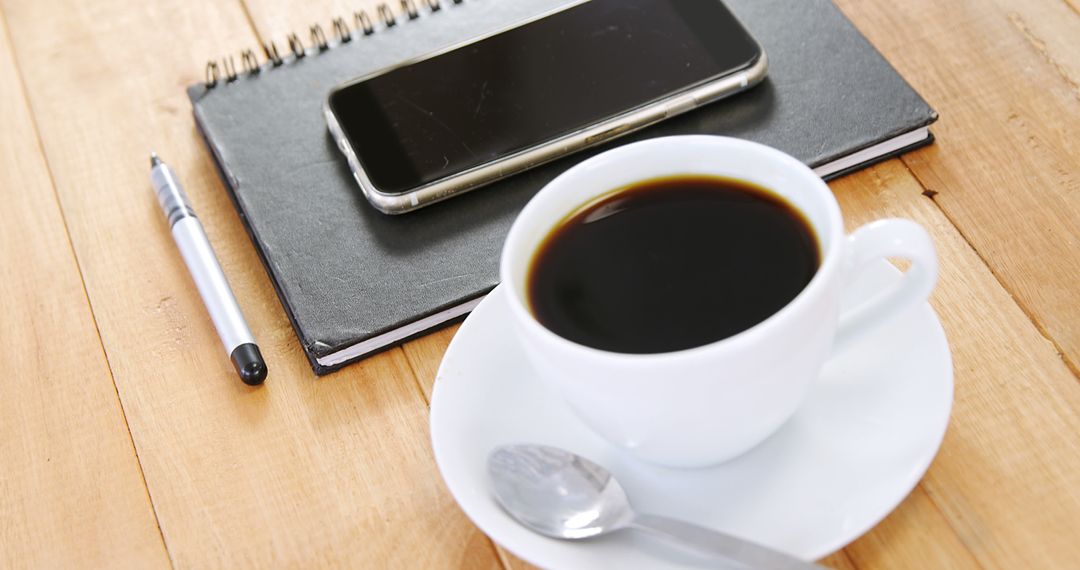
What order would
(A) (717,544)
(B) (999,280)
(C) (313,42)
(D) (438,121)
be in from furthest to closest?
(C) (313,42) → (D) (438,121) → (B) (999,280) → (A) (717,544)

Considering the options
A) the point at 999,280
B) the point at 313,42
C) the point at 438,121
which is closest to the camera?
the point at 999,280

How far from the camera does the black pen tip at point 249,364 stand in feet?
2.37

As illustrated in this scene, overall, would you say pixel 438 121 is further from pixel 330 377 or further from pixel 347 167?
pixel 330 377

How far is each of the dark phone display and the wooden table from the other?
0.41 ft

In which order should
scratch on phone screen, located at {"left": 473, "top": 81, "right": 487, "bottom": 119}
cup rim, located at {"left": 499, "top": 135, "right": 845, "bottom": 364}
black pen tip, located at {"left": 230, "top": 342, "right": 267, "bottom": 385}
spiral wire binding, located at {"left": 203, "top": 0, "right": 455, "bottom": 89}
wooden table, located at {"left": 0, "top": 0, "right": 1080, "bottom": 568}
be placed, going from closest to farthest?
cup rim, located at {"left": 499, "top": 135, "right": 845, "bottom": 364} < wooden table, located at {"left": 0, "top": 0, "right": 1080, "bottom": 568} < black pen tip, located at {"left": 230, "top": 342, "right": 267, "bottom": 385} < scratch on phone screen, located at {"left": 473, "top": 81, "right": 487, "bottom": 119} < spiral wire binding, located at {"left": 203, "top": 0, "right": 455, "bottom": 89}

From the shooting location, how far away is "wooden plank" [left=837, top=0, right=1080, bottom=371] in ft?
2.29

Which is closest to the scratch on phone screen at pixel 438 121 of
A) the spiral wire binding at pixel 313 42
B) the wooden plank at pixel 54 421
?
the spiral wire binding at pixel 313 42

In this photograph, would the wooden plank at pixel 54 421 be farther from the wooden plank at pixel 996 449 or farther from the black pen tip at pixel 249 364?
the wooden plank at pixel 996 449

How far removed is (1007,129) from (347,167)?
1.58ft

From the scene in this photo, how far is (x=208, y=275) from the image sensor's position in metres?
0.78

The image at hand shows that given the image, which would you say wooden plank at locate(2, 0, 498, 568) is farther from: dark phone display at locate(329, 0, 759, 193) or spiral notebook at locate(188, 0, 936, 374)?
dark phone display at locate(329, 0, 759, 193)

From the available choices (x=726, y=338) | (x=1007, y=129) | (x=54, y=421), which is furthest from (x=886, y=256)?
(x=54, y=421)

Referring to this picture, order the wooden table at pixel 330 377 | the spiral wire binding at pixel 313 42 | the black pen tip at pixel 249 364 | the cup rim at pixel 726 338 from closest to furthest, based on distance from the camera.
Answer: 1. the cup rim at pixel 726 338
2. the wooden table at pixel 330 377
3. the black pen tip at pixel 249 364
4. the spiral wire binding at pixel 313 42

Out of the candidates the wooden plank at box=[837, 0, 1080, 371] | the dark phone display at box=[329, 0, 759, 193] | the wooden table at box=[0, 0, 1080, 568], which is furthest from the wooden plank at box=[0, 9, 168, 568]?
the wooden plank at box=[837, 0, 1080, 371]
